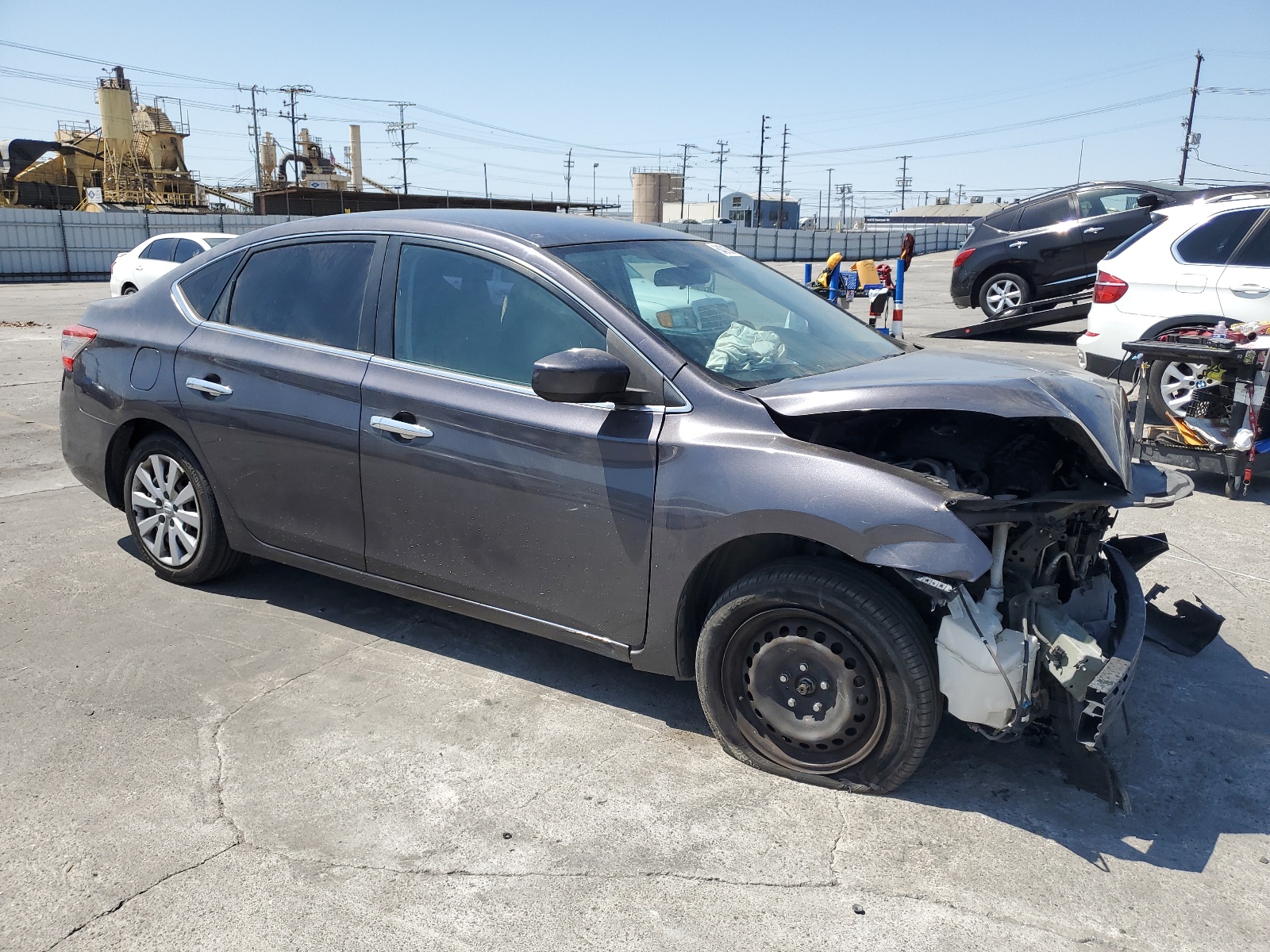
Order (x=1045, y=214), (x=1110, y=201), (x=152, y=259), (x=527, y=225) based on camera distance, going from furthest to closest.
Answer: (x=152, y=259) → (x=1045, y=214) → (x=1110, y=201) → (x=527, y=225)

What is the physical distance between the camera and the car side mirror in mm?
3053

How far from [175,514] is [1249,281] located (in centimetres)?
756

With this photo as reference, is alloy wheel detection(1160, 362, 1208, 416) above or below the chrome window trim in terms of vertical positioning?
below

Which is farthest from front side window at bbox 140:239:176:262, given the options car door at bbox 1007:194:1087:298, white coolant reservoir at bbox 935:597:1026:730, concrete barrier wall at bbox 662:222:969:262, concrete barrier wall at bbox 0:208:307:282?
concrete barrier wall at bbox 662:222:969:262

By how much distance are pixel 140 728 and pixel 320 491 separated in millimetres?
1052

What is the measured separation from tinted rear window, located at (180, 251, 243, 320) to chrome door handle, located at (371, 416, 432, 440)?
49.7 inches

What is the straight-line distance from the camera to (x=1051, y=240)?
Answer: 13.9m

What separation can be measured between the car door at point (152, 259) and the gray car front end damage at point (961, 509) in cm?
1561

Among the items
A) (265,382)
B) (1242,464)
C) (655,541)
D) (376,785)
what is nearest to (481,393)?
(655,541)

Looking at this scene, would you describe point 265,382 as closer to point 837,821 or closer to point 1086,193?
point 837,821

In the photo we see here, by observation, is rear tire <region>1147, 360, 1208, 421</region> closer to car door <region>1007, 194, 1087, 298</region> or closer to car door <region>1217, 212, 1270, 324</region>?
car door <region>1217, 212, 1270, 324</region>

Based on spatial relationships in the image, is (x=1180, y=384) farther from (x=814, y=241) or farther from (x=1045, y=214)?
(x=814, y=241)

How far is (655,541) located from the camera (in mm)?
3166

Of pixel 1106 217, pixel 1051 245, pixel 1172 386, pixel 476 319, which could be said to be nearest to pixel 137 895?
pixel 476 319
